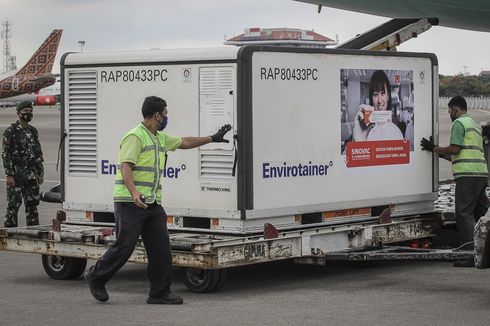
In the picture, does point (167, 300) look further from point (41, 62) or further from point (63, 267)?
point (41, 62)

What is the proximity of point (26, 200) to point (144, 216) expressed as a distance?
16.4 ft

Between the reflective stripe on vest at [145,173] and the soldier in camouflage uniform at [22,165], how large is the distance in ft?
15.8

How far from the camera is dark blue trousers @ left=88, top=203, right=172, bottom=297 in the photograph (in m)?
9.11

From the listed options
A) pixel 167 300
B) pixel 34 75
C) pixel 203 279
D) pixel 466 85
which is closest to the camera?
pixel 167 300

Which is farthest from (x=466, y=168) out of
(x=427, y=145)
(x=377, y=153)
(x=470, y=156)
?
(x=377, y=153)

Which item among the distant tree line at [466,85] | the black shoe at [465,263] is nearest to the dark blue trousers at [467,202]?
the black shoe at [465,263]

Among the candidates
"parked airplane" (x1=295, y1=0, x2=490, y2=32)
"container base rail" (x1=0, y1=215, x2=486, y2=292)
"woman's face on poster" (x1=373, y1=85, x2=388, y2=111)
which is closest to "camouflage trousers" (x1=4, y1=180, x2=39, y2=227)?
"container base rail" (x1=0, y1=215, x2=486, y2=292)

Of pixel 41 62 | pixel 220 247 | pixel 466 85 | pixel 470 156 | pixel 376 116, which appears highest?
pixel 466 85

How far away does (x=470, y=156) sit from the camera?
38.1ft

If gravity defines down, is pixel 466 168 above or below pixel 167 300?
above

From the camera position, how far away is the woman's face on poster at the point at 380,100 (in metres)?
11.2

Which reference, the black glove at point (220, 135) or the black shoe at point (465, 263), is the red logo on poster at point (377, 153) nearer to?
the black shoe at point (465, 263)

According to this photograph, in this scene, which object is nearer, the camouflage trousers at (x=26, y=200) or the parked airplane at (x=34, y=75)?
the camouflage trousers at (x=26, y=200)

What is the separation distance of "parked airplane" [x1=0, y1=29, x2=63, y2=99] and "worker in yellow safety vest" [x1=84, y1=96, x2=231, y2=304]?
2824 inches
